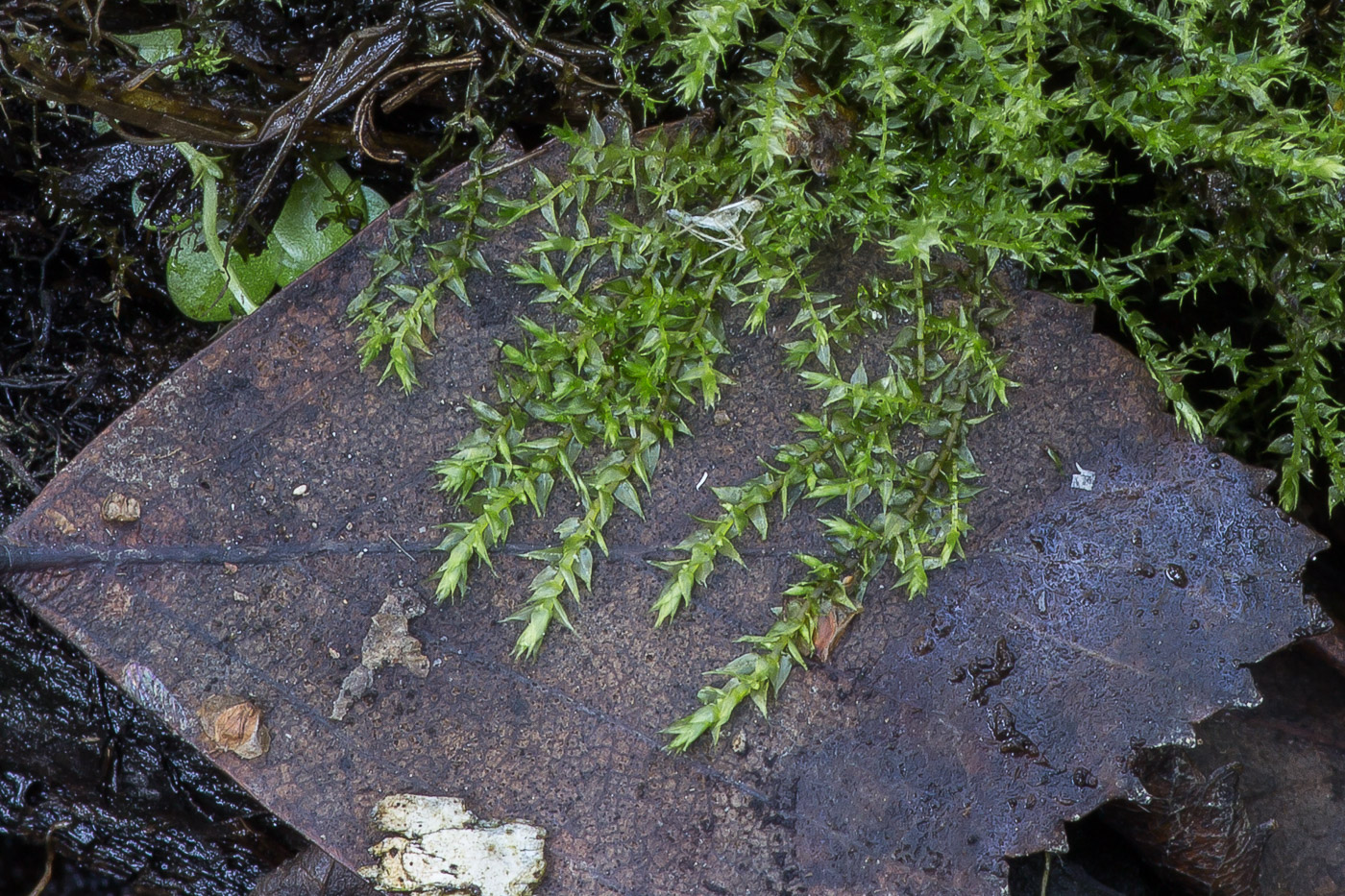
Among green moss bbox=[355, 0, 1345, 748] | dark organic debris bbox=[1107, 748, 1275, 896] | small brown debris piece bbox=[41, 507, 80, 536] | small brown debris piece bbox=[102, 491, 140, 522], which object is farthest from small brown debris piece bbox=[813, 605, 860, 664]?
small brown debris piece bbox=[41, 507, 80, 536]

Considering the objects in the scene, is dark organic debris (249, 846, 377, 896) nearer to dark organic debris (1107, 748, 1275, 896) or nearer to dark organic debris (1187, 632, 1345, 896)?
dark organic debris (1107, 748, 1275, 896)

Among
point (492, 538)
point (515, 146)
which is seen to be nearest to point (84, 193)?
point (515, 146)

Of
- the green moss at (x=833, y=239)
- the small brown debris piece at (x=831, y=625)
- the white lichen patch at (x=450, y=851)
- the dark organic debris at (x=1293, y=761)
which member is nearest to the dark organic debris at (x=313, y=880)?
the white lichen patch at (x=450, y=851)

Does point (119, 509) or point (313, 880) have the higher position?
point (119, 509)

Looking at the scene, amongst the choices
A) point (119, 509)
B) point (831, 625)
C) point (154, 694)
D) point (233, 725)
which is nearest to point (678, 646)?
point (831, 625)

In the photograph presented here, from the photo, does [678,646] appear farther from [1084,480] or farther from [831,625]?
[1084,480]

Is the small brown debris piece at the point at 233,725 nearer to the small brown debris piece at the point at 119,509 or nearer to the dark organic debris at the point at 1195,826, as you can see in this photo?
the small brown debris piece at the point at 119,509

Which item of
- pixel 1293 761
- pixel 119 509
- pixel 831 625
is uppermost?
pixel 119 509

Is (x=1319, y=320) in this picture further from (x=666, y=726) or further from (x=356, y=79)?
(x=356, y=79)

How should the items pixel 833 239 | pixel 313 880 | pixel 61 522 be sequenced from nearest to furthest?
pixel 61 522, pixel 833 239, pixel 313 880
